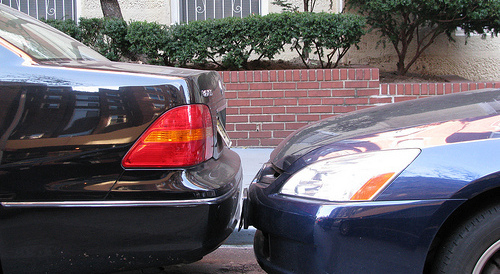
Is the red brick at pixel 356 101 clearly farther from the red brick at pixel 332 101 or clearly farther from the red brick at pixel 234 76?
the red brick at pixel 234 76

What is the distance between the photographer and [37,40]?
2.59 metres

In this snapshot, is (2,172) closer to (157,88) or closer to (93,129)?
(93,129)

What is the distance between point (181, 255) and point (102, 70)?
1032 millimetres

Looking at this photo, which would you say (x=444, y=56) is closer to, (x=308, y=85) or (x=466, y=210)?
(x=308, y=85)

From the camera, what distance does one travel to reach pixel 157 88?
231 centimetres

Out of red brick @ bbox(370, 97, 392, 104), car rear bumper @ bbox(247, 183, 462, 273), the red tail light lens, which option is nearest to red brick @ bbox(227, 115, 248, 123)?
red brick @ bbox(370, 97, 392, 104)

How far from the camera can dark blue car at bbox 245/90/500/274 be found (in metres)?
1.98

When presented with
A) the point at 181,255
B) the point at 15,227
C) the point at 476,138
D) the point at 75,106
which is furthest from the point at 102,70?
the point at 476,138

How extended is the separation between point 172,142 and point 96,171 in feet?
1.29

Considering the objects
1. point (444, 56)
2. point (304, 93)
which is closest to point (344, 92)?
point (304, 93)

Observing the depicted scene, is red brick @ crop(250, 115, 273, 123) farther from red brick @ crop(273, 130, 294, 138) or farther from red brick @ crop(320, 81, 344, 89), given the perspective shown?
red brick @ crop(320, 81, 344, 89)

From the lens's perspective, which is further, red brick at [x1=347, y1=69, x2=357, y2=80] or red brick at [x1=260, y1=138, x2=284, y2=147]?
red brick at [x1=260, y1=138, x2=284, y2=147]

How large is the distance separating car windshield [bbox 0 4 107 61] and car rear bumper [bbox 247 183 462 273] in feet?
5.29

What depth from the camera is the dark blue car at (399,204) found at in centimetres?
198
